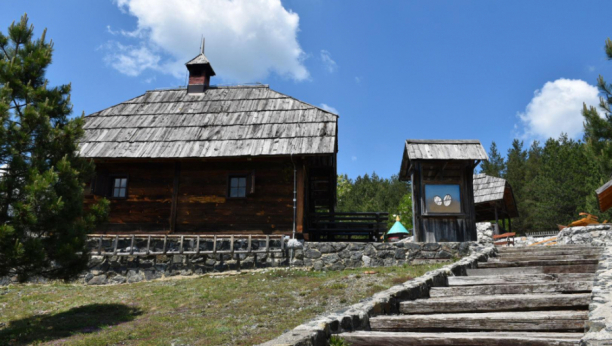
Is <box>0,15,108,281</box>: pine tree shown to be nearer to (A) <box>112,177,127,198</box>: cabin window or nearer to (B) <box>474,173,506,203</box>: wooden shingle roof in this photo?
(A) <box>112,177,127,198</box>: cabin window

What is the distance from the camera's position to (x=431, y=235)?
1369cm

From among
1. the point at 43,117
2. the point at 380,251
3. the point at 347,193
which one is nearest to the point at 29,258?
the point at 43,117

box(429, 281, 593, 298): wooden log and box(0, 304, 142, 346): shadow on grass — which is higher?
box(429, 281, 593, 298): wooden log

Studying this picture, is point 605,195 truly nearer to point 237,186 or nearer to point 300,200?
point 300,200

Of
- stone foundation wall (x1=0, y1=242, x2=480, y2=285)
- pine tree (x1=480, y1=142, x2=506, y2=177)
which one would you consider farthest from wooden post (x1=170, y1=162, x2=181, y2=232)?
pine tree (x1=480, y1=142, x2=506, y2=177)

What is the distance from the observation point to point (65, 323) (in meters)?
8.39

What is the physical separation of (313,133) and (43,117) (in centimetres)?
811

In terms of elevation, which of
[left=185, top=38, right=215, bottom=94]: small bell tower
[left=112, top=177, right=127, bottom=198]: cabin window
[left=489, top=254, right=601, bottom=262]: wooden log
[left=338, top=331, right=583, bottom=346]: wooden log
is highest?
[left=185, top=38, right=215, bottom=94]: small bell tower

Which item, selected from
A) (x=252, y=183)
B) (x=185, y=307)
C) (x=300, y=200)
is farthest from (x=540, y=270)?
(x=252, y=183)

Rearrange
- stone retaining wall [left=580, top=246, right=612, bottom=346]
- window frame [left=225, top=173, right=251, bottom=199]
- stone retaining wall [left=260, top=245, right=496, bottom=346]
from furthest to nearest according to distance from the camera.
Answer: window frame [left=225, top=173, right=251, bottom=199], stone retaining wall [left=260, top=245, right=496, bottom=346], stone retaining wall [left=580, top=246, right=612, bottom=346]

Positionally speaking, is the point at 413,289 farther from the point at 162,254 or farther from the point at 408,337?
the point at 162,254

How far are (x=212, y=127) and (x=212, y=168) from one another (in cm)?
171

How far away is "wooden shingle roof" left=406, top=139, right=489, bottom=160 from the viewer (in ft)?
44.9

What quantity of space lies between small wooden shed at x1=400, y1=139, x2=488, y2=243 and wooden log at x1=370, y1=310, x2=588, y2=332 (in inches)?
377
